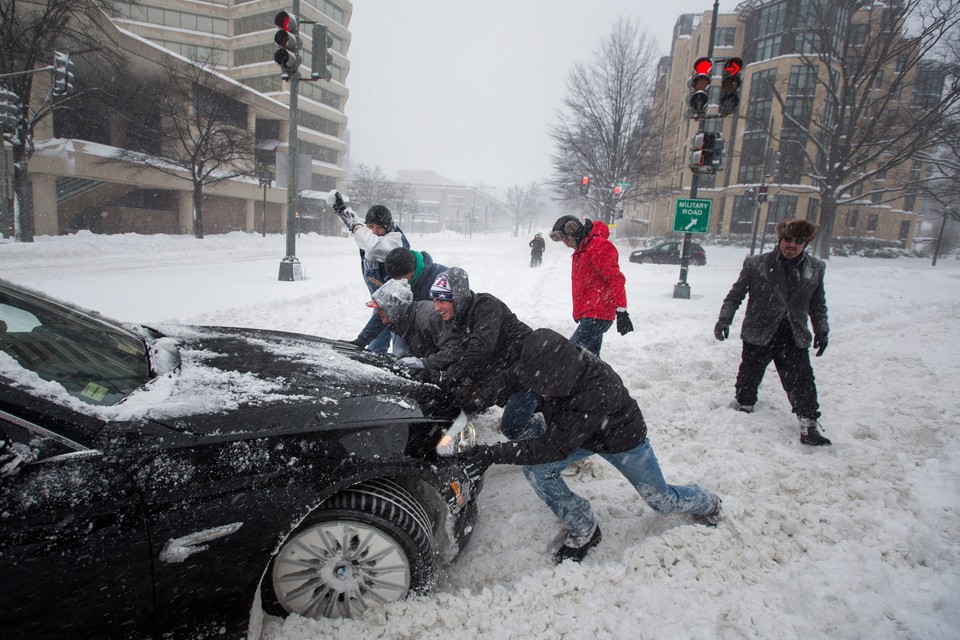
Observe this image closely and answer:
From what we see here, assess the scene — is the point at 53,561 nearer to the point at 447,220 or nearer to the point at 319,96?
the point at 319,96

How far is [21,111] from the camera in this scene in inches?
693

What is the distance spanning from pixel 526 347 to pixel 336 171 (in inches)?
2044

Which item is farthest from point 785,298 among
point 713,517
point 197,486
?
point 197,486

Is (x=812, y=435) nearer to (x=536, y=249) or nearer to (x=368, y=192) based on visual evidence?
(x=536, y=249)

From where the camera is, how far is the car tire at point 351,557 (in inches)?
74.5

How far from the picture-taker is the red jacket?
4.38 m

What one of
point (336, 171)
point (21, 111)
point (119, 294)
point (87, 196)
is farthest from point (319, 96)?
point (119, 294)

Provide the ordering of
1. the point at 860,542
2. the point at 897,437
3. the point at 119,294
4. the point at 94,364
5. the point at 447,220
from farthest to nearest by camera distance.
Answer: the point at 447,220 → the point at 119,294 → the point at 897,437 → the point at 860,542 → the point at 94,364

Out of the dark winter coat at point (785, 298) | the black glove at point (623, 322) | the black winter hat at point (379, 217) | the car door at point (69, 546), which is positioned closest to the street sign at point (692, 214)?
the black glove at point (623, 322)

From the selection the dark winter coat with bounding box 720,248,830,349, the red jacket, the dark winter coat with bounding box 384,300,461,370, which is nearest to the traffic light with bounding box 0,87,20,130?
the dark winter coat with bounding box 384,300,461,370

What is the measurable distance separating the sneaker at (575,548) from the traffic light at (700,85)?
811 cm

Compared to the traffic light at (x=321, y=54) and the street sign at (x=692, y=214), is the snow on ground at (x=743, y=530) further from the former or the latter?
the traffic light at (x=321, y=54)

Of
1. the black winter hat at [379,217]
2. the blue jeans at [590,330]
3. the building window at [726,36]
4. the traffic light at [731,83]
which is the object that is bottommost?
the blue jeans at [590,330]

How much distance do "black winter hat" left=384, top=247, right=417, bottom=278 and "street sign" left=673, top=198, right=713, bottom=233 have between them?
7.74 meters
